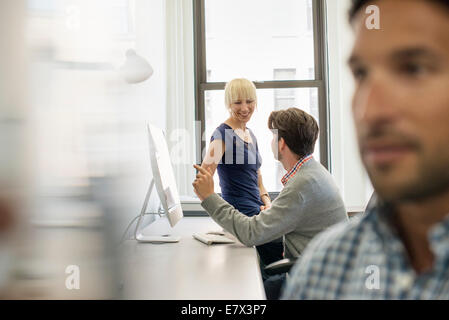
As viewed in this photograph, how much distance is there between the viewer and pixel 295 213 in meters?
1.33

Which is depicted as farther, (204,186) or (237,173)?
(237,173)

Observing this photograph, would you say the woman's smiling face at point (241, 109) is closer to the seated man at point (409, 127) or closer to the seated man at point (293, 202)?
the seated man at point (293, 202)

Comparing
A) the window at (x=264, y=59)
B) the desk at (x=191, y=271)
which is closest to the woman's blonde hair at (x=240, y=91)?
the desk at (x=191, y=271)

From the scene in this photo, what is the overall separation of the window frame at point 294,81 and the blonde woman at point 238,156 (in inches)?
45.4

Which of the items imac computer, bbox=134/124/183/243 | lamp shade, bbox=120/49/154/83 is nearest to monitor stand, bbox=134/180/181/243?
imac computer, bbox=134/124/183/243

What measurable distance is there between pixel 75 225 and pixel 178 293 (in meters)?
0.32

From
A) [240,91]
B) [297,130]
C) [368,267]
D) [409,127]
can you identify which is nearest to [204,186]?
[297,130]

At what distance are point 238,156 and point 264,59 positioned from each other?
1536mm

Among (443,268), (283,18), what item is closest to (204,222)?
(443,268)

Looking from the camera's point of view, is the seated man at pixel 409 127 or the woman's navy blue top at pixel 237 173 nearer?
the seated man at pixel 409 127

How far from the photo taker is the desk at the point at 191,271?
3.09 feet

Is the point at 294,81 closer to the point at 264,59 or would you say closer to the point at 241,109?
the point at 264,59

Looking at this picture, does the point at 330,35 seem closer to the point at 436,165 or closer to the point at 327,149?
the point at 327,149

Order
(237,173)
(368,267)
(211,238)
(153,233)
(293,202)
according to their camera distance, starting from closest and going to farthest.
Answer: (368,267), (293,202), (211,238), (153,233), (237,173)
